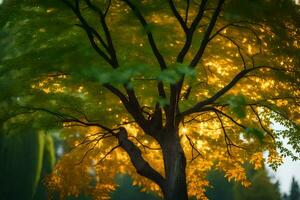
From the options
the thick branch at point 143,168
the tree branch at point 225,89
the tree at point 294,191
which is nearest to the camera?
the tree branch at point 225,89

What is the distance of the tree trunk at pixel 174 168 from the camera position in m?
10.2

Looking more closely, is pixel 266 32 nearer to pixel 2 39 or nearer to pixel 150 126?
pixel 150 126

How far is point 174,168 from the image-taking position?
10.4 metres

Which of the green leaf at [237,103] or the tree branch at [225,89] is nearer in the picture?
the green leaf at [237,103]

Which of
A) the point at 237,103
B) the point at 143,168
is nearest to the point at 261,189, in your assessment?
the point at 143,168

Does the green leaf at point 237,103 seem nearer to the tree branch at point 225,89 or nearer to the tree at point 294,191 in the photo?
the tree branch at point 225,89

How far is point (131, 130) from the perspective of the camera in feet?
50.7

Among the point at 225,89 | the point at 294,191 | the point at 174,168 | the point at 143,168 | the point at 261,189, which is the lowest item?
the point at 174,168

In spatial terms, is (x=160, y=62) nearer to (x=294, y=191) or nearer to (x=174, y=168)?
(x=174, y=168)

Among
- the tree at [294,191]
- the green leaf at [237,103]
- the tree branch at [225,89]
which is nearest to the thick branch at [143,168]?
the tree branch at [225,89]

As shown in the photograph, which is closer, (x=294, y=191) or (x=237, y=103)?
(x=237, y=103)

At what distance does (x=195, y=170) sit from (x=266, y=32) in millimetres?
6503

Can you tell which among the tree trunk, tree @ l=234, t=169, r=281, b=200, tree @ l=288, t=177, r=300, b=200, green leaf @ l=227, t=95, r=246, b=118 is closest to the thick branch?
the tree trunk

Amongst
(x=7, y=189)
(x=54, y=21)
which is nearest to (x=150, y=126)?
A: (x=54, y=21)
